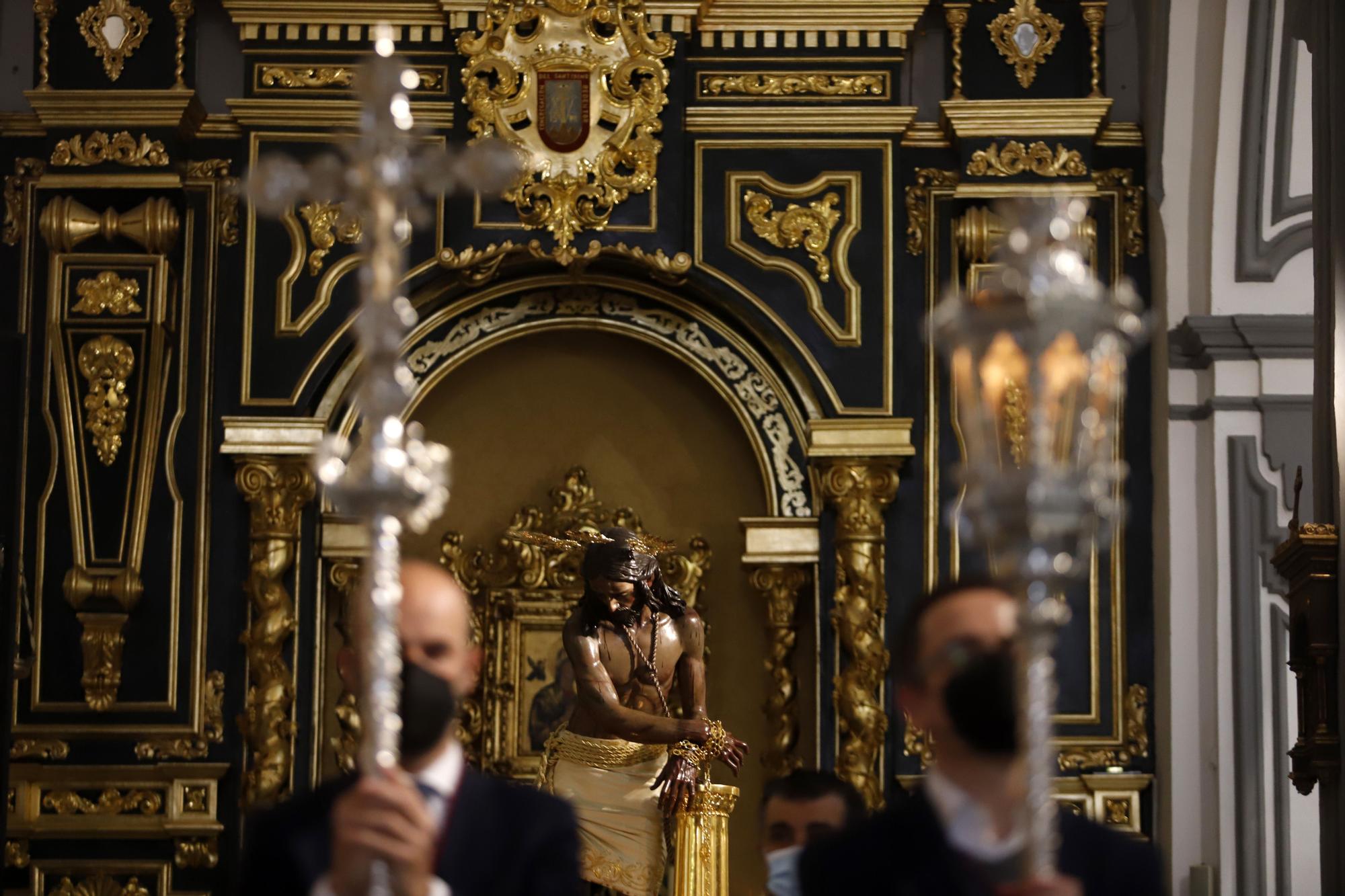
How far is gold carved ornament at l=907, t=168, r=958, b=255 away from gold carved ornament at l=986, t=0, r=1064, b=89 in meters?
0.62

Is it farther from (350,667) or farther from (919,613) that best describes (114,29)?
(919,613)

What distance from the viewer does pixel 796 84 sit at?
985 cm

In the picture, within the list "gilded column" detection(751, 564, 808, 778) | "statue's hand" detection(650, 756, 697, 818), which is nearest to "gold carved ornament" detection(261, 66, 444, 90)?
"gilded column" detection(751, 564, 808, 778)

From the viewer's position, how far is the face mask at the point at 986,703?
9.03ft

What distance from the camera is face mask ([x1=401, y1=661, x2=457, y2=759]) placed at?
2820mm

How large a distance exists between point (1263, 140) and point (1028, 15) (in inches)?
48.9

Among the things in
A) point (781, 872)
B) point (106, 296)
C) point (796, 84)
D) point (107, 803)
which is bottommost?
point (107, 803)

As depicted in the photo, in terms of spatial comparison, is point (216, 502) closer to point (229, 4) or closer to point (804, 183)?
point (229, 4)

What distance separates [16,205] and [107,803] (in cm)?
285

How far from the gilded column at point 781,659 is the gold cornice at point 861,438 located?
592 millimetres

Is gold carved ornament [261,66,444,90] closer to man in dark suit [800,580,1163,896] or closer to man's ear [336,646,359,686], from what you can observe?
man's ear [336,646,359,686]

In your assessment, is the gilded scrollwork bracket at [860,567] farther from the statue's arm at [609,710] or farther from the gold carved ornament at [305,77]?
the gold carved ornament at [305,77]

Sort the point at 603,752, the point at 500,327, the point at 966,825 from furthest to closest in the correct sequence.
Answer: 1. the point at 500,327
2. the point at 603,752
3. the point at 966,825

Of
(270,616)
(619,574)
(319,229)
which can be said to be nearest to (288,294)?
(319,229)
